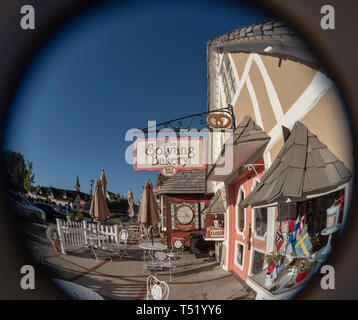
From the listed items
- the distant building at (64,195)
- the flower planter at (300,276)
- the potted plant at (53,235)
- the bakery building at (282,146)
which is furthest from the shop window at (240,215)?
the potted plant at (53,235)

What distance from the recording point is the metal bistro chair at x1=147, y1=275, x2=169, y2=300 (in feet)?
5.19

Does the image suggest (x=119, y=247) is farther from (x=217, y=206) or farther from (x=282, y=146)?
(x=282, y=146)

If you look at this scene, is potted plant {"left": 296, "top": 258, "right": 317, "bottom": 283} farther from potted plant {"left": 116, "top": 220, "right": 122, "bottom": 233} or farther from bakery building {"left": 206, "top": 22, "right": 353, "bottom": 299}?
potted plant {"left": 116, "top": 220, "right": 122, "bottom": 233}

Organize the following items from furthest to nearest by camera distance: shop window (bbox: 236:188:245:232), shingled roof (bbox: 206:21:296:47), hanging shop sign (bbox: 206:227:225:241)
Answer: hanging shop sign (bbox: 206:227:225:241), shop window (bbox: 236:188:245:232), shingled roof (bbox: 206:21:296:47)

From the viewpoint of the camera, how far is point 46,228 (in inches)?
61.1

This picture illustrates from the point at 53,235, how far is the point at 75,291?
570 mm

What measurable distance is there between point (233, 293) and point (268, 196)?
1192mm

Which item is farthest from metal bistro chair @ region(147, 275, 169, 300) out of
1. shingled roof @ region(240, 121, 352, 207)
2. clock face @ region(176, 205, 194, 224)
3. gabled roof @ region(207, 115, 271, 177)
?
clock face @ region(176, 205, 194, 224)

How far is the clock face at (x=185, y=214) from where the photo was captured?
527cm

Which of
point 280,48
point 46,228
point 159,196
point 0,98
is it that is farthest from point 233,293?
point 159,196

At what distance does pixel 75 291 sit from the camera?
154cm

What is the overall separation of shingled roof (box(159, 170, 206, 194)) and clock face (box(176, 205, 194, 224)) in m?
0.62

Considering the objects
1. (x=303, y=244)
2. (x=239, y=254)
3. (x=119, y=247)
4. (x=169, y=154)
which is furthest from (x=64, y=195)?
(x=239, y=254)
